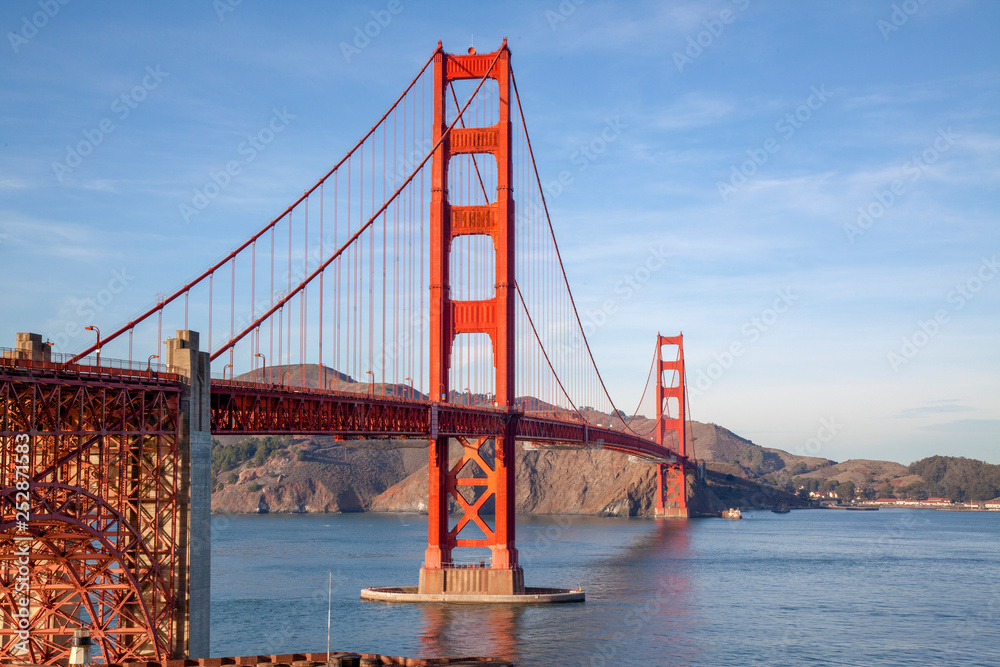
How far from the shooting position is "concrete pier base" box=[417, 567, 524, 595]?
59000 mm

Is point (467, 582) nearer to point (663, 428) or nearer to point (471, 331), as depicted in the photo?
point (471, 331)

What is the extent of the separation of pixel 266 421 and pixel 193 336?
646cm

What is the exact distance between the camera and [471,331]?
61.8 meters

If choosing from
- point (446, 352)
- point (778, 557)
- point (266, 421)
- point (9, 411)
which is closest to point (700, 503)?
point (778, 557)

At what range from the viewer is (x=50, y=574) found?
36.4 metres

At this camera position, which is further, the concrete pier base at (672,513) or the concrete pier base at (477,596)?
the concrete pier base at (672,513)

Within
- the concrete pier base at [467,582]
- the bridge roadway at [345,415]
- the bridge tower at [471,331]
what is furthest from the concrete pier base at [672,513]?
the concrete pier base at [467,582]

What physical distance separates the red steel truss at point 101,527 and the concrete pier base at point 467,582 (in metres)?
24.8

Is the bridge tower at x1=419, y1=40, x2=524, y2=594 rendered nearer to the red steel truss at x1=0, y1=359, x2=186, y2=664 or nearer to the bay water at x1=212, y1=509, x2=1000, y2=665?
the bay water at x1=212, y1=509, x2=1000, y2=665

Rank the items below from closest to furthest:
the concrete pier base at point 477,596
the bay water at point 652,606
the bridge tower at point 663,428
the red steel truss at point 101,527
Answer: the red steel truss at point 101,527 < the bay water at point 652,606 < the concrete pier base at point 477,596 < the bridge tower at point 663,428

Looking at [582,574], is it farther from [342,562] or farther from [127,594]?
[127,594]

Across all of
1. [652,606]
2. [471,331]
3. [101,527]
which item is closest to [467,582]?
[652,606]

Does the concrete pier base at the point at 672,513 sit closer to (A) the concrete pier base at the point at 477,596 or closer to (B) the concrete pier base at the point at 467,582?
(A) the concrete pier base at the point at 477,596

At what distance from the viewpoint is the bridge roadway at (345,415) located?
40.0m
